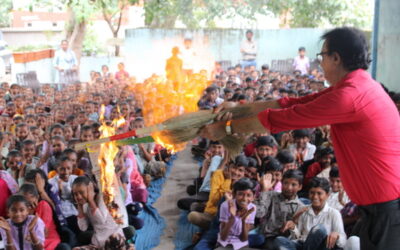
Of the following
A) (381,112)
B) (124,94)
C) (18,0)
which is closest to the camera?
(381,112)

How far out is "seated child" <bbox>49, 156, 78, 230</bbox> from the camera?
4.72 m

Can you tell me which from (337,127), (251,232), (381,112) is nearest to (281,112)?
(337,127)

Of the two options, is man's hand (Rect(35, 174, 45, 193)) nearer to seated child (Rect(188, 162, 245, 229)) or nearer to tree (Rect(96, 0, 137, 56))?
seated child (Rect(188, 162, 245, 229))

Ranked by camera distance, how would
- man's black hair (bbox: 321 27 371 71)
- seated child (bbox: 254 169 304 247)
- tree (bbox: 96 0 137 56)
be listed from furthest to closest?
tree (bbox: 96 0 137 56) < seated child (bbox: 254 169 304 247) < man's black hair (bbox: 321 27 371 71)

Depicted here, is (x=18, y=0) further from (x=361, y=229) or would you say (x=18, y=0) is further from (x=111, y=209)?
(x=361, y=229)

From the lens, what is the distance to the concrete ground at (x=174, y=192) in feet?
17.0

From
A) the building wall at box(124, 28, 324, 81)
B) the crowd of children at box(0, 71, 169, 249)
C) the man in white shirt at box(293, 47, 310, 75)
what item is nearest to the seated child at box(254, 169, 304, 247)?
the crowd of children at box(0, 71, 169, 249)

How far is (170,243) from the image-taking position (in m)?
4.98

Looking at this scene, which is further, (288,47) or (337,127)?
(288,47)

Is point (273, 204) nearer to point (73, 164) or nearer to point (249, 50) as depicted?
point (73, 164)

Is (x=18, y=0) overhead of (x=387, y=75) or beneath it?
overhead

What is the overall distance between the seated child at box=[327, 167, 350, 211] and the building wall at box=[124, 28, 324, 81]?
1184cm

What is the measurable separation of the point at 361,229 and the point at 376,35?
7251 millimetres

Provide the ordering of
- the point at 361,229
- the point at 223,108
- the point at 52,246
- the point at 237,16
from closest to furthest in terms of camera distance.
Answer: the point at 361,229, the point at 223,108, the point at 52,246, the point at 237,16
